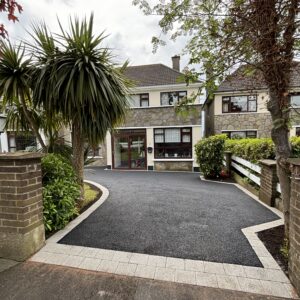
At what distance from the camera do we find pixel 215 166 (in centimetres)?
791

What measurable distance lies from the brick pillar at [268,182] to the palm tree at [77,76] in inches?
135

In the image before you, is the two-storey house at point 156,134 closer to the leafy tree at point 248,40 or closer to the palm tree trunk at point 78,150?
the palm tree trunk at point 78,150

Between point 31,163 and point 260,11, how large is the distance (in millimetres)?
3100

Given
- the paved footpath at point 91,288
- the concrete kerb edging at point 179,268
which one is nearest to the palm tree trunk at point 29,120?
the concrete kerb edging at point 179,268

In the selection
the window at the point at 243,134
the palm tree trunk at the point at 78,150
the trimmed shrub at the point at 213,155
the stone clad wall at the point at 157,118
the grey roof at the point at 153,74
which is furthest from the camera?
the grey roof at the point at 153,74

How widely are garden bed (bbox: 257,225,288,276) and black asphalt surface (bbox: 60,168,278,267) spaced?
26 centimetres

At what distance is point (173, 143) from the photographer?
11.6 m

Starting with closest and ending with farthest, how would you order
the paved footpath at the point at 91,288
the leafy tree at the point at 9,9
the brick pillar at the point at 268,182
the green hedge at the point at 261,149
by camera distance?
the paved footpath at the point at 91,288
the leafy tree at the point at 9,9
the brick pillar at the point at 268,182
the green hedge at the point at 261,149

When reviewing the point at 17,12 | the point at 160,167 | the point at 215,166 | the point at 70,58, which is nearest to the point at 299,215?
the point at 17,12

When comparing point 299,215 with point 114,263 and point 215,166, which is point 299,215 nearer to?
point 114,263

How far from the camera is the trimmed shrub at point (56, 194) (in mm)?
2938

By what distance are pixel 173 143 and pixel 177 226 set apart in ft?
28.0

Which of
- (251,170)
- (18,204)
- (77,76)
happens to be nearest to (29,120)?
(77,76)

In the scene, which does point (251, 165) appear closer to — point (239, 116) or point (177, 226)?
point (177, 226)
